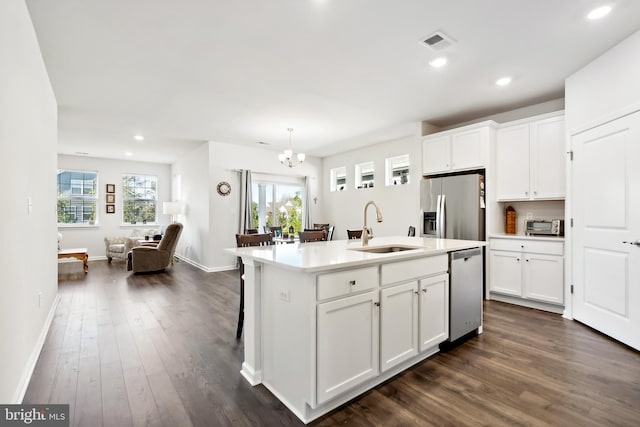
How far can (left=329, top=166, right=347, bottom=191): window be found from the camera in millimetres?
7473

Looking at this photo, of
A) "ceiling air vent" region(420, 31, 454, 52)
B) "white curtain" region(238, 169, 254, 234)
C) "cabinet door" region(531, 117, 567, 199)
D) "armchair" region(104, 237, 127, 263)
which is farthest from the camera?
"armchair" region(104, 237, 127, 263)

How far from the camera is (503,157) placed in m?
4.25

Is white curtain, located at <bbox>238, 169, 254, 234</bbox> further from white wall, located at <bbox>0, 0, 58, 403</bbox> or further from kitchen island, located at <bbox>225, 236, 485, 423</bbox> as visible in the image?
kitchen island, located at <bbox>225, 236, 485, 423</bbox>

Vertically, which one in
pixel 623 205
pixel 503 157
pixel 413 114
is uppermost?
pixel 413 114

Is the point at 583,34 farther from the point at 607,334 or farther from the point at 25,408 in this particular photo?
the point at 25,408

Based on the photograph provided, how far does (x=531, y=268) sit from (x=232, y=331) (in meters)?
3.77

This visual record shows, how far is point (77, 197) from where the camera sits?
797cm

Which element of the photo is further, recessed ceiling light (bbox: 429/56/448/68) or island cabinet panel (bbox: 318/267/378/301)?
recessed ceiling light (bbox: 429/56/448/68)

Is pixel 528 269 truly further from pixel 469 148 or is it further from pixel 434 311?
pixel 434 311

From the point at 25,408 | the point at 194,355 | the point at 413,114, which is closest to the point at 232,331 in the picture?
the point at 194,355

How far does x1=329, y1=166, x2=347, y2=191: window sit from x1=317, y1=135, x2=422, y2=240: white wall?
4.2 inches

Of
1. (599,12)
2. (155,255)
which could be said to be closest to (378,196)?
(599,12)

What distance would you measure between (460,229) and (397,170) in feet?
7.29

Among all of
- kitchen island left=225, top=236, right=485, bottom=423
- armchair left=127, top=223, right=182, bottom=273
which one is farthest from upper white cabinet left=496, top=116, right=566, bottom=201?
armchair left=127, top=223, right=182, bottom=273
